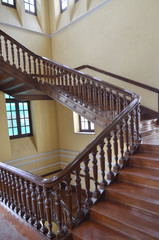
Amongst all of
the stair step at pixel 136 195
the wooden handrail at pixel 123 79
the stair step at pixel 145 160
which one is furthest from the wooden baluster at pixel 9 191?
the wooden handrail at pixel 123 79

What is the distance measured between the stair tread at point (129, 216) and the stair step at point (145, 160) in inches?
31.3

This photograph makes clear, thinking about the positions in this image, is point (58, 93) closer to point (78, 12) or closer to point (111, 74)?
point (111, 74)

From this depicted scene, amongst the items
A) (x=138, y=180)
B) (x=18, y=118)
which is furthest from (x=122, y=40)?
(x=18, y=118)

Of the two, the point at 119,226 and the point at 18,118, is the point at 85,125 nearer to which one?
the point at 18,118

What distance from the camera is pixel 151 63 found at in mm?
4895

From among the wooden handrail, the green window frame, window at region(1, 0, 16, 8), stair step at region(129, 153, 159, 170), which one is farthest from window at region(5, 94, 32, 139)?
stair step at region(129, 153, 159, 170)

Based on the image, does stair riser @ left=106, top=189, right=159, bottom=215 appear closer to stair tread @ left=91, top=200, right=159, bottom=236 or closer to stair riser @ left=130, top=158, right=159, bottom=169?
stair tread @ left=91, top=200, right=159, bottom=236

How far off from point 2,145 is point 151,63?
5411mm

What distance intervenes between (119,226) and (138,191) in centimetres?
57

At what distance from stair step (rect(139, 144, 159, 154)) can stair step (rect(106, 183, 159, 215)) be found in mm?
745

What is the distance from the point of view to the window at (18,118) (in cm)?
666

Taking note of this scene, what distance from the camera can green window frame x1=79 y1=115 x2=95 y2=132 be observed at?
22.7 feet

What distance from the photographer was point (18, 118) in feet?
22.6

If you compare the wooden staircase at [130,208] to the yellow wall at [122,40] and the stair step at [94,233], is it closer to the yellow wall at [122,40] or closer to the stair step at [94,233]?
the stair step at [94,233]
